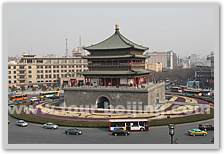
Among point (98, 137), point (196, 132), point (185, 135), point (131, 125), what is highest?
point (131, 125)

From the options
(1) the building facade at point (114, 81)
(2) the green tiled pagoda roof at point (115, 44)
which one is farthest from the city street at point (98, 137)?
(2) the green tiled pagoda roof at point (115, 44)

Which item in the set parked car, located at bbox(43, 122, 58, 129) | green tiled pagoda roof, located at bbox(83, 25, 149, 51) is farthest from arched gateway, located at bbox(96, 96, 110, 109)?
parked car, located at bbox(43, 122, 58, 129)

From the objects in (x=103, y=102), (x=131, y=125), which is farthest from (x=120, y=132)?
(x=103, y=102)

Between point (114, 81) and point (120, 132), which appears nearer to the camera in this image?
point (120, 132)

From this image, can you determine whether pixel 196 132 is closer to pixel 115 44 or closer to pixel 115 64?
pixel 115 64

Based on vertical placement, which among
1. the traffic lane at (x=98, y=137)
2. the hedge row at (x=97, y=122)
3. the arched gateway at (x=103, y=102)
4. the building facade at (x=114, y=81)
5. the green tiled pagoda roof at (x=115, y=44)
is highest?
the green tiled pagoda roof at (x=115, y=44)

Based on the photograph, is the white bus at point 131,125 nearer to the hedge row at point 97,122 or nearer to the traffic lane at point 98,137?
the traffic lane at point 98,137
